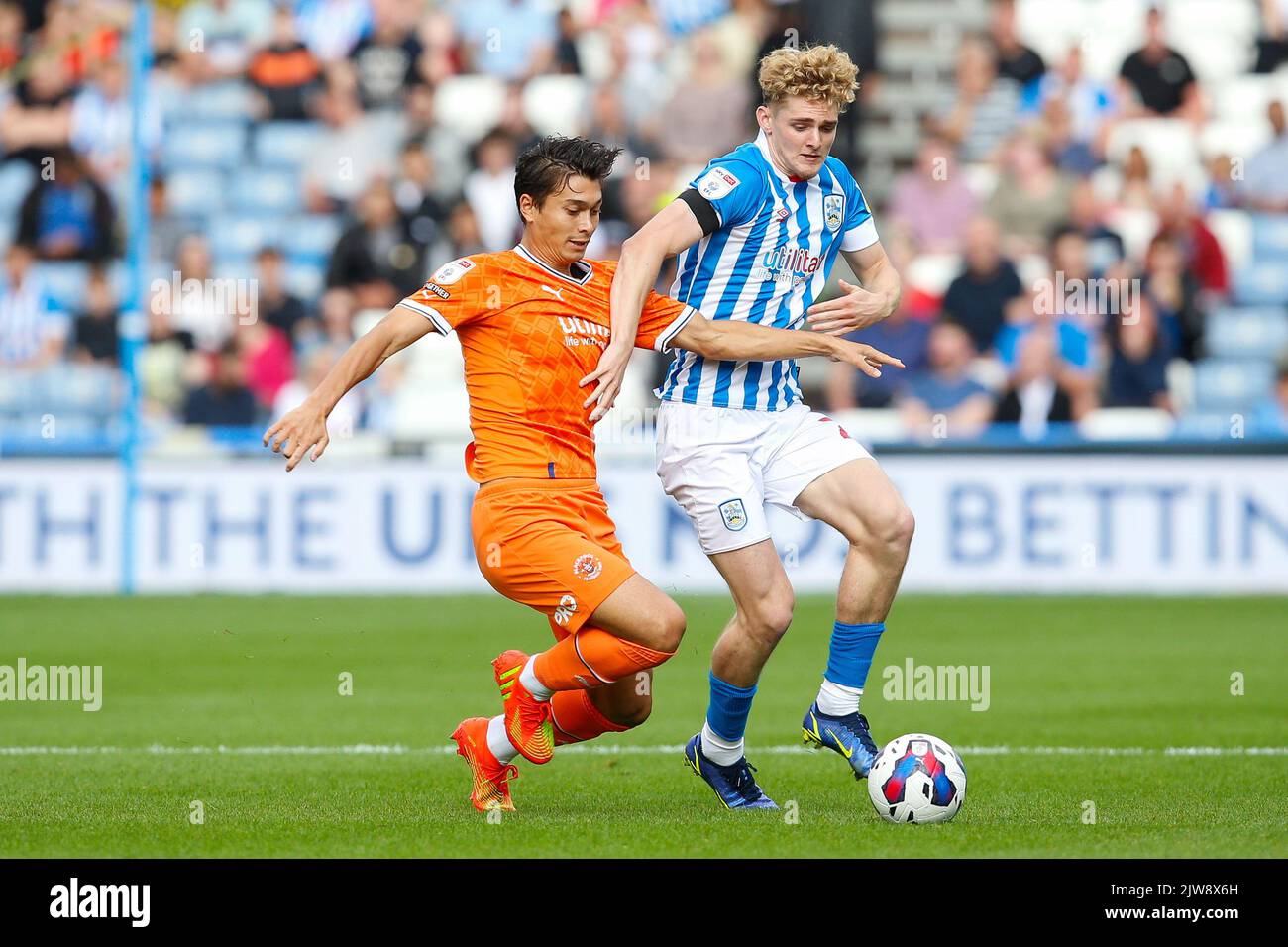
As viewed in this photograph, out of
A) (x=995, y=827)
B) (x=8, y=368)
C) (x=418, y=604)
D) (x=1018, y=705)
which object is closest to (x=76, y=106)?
(x=8, y=368)

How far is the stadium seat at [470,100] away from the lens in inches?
792

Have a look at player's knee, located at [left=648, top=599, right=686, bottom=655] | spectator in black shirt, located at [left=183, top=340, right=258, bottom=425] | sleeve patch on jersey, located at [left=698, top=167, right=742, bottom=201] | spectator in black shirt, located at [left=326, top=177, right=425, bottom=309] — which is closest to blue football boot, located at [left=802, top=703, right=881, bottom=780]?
player's knee, located at [left=648, top=599, right=686, bottom=655]

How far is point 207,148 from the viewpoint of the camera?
20.7 metres

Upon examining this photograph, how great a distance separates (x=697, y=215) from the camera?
692cm

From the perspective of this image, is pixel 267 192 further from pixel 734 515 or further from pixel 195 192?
pixel 734 515

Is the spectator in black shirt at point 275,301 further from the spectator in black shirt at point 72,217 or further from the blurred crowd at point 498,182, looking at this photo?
the spectator in black shirt at point 72,217

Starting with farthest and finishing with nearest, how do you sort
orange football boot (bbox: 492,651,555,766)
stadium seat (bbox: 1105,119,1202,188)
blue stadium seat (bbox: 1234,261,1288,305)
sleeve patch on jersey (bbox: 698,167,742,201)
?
stadium seat (bbox: 1105,119,1202,188) < blue stadium seat (bbox: 1234,261,1288,305) < sleeve patch on jersey (bbox: 698,167,742,201) < orange football boot (bbox: 492,651,555,766)

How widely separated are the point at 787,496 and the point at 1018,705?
3.40 metres

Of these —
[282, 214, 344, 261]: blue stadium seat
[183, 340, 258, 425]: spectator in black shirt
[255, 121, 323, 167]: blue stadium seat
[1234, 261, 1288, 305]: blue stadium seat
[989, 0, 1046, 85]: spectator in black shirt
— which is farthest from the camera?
[255, 121, 323, 167]: blue stadium seat

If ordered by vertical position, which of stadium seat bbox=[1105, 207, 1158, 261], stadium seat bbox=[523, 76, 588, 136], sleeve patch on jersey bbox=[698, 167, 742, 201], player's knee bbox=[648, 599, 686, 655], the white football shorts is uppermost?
stadium seat bbox=[523, 76, 588, 136]

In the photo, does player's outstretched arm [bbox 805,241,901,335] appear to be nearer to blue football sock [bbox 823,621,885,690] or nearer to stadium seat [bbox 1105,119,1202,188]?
blue football sock [bbox 823,621,885,690]

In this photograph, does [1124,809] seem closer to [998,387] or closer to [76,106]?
[998,387]

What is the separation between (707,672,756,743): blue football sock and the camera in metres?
7.02

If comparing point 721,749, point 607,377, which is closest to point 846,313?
point 607,377
